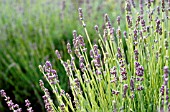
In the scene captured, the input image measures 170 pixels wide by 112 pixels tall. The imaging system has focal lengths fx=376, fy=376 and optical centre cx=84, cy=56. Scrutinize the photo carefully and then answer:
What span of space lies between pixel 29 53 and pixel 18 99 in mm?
568

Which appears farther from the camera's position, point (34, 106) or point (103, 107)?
point (34, 106)

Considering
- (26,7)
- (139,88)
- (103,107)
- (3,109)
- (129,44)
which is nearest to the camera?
(139,88)

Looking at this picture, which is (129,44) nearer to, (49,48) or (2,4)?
(49,48)

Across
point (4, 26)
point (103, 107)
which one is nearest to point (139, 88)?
point (103, 107)

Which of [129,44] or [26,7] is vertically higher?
Answer: [26,7]

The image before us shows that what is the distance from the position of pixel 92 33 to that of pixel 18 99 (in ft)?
3.67

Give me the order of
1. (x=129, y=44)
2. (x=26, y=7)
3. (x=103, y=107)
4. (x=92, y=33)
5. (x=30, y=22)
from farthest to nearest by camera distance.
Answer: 1. (x=26, y=7)
2. (x=30, y=22)
3. (x=92, y=33)
4. (x=129, y=44)
5. (x=103, y=107)

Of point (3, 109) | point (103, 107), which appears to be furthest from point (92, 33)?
point (103, 107)

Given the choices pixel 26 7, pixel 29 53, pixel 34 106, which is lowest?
pixel 34 106

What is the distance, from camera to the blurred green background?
163 inches

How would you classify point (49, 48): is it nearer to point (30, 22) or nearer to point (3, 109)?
point (30, 22)

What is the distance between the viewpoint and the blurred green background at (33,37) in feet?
13.6

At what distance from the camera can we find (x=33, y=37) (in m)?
4.62

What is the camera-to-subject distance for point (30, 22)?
184 inches
